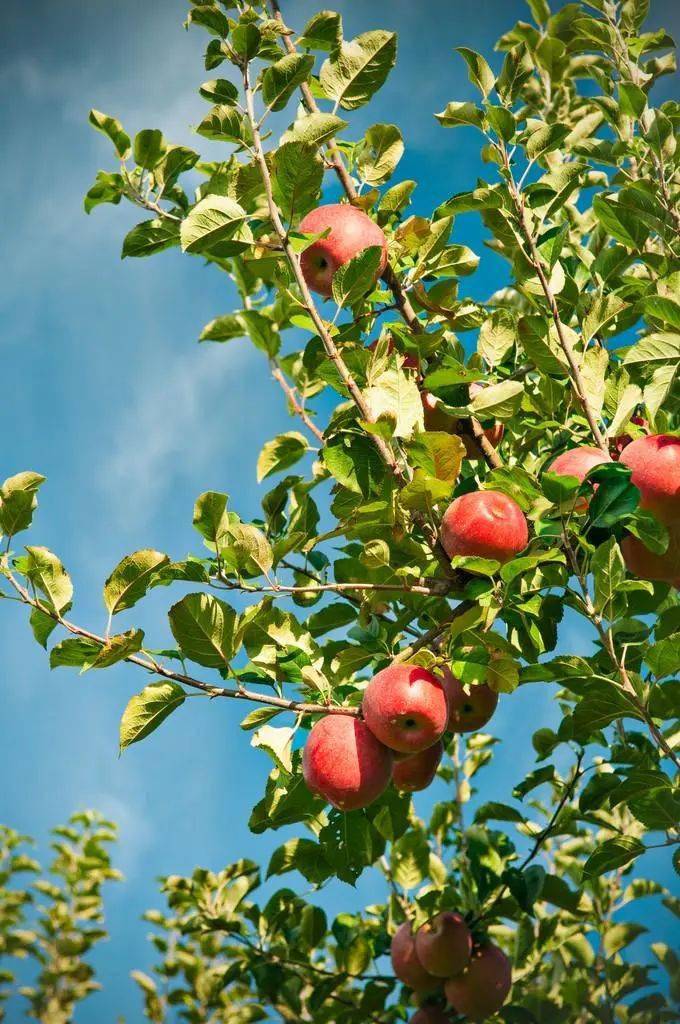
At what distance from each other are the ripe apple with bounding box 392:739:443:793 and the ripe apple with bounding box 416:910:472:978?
926mm

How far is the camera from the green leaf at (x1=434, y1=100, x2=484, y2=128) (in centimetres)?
212

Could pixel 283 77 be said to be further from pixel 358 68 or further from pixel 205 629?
pixel 205 629

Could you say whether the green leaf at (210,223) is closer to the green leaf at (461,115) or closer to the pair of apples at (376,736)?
the green leaf at (461,115)

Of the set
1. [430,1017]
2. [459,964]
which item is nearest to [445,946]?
[459,964]

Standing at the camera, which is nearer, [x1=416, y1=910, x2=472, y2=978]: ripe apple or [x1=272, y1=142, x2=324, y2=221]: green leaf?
[x1=272, y1=142, x2=324, y2=221]: green leaf

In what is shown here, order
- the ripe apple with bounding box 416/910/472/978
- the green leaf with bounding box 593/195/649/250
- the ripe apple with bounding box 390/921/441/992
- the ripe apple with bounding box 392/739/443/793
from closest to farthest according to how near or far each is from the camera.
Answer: the ripe apple with bounding box 392/739/443/793
the green leaf with bounding box 593/195/649/250
the ripe apple with bounding box 416/910/472/978
the ripe apple with bounding box 390/921/441/992

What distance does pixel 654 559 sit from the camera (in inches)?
73.7

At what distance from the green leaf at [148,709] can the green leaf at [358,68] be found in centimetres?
144

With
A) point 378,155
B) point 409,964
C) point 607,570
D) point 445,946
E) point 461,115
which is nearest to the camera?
point 607,570

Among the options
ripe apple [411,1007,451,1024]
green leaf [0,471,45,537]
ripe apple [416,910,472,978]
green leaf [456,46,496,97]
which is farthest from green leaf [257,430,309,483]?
ripe apple [411,1007,451,1024]

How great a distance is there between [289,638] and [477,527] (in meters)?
0.70

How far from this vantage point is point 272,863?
2.53 m

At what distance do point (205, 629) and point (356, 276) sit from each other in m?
0.84

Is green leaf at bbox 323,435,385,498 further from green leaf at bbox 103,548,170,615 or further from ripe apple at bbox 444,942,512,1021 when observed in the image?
ripe apple at bbox 444,942,512,1021
